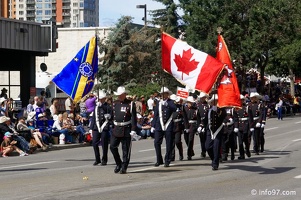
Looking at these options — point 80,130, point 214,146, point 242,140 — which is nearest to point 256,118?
point 242,140

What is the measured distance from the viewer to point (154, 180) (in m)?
15.6

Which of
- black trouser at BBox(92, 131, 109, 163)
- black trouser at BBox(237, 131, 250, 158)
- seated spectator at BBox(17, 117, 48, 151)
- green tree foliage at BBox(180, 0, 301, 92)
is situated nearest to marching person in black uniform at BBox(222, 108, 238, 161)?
black trouser at BBox(237, 131, 250, 158)

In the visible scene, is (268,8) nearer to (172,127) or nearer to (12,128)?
(12,128)

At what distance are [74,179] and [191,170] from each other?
10.2ft

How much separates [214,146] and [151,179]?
2374 mm

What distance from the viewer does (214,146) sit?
1758 centimetres

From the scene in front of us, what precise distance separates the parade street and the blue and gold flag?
1.99 m

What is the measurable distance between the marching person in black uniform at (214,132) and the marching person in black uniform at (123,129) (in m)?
1.99

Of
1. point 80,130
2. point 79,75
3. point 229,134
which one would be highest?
point 79,75

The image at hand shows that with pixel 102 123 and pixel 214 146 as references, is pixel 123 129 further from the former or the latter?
pixel 214 146

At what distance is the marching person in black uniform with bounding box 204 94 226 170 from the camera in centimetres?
1756

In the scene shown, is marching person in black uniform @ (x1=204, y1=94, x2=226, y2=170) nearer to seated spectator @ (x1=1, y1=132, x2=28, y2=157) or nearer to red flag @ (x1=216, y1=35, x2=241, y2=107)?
red flag @ (x1=216, y1=35, x2=241, y2=107)

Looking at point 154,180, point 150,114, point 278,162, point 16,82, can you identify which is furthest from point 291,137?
point 16,82

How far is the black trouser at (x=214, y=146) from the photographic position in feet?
57.5
